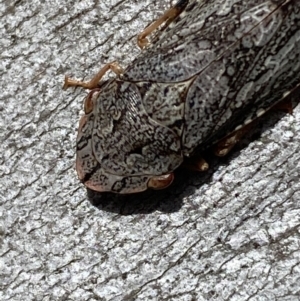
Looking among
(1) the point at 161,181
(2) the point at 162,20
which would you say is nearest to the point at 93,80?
(2) the point at 162,20

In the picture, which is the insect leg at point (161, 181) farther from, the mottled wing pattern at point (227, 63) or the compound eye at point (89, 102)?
the compound eye at point (89, 102)

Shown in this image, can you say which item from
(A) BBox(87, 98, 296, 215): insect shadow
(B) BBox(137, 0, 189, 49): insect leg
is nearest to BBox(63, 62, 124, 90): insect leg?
(B) BBox(137, 0, 189, 49): insect leg

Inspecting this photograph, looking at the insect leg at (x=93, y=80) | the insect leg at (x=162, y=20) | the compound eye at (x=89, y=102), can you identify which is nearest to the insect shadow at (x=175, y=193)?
the compound eye at (x=89, y=102)

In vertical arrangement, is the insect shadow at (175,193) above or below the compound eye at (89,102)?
below

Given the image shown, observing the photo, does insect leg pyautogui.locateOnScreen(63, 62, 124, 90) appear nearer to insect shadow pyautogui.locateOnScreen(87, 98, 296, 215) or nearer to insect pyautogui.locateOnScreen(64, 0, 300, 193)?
insect pyautogui.locateOnScreen(64, 0, 300, 193)

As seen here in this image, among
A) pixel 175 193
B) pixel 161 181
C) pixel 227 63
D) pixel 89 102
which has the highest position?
pixel 89 102

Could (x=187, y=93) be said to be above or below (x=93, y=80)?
below

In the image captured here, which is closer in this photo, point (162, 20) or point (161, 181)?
point (161, 181)

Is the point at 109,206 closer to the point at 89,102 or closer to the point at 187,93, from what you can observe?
the point at 89,102

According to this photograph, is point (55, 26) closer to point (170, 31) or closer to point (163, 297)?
point (170, 31)

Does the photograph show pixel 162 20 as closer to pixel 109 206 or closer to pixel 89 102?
pixel 89 102
